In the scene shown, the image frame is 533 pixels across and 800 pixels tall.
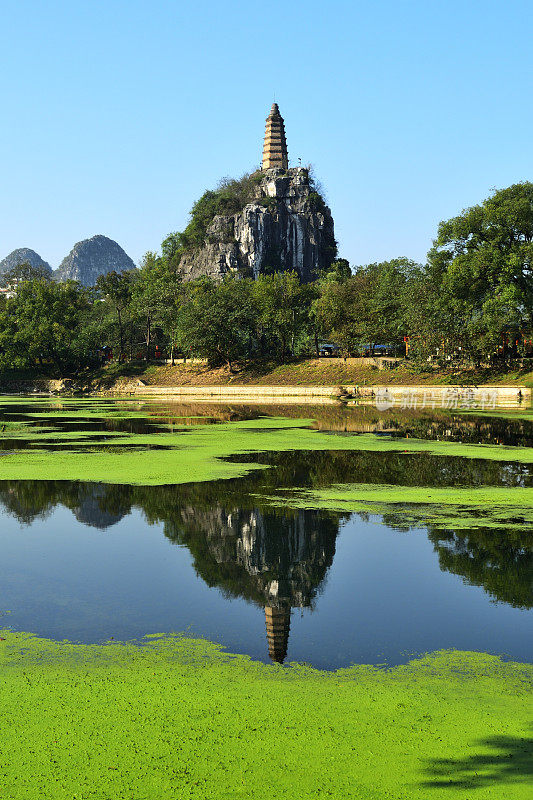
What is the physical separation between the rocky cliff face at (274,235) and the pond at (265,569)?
142 metres

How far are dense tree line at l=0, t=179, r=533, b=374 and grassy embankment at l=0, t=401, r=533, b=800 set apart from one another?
5362cm

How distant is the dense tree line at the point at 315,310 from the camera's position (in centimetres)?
5884

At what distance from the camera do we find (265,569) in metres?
9.98

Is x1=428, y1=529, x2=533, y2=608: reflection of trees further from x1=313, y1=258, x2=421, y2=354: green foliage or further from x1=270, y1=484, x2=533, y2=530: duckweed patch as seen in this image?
x1=313, y1=258, x2=421, y2=354: green foliage

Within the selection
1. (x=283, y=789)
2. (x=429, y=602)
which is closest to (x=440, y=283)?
(x=429, y=602)

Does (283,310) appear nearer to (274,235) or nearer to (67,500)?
(67,500)

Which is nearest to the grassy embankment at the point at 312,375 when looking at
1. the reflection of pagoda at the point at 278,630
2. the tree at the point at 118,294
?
the tree at the point at 118,294

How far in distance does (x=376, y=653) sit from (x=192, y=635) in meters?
1.98

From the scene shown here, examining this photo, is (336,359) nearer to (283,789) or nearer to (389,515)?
(389,515)

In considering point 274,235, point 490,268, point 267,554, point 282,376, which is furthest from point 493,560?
point 274,235

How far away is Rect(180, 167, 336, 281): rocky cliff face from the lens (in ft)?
515

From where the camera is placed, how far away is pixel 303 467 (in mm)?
19891

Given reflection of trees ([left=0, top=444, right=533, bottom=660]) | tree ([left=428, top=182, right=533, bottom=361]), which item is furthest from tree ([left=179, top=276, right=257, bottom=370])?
reflection of trees ([left=0, top=444, right=533, bottom=660])

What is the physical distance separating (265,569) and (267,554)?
0.67 meters
